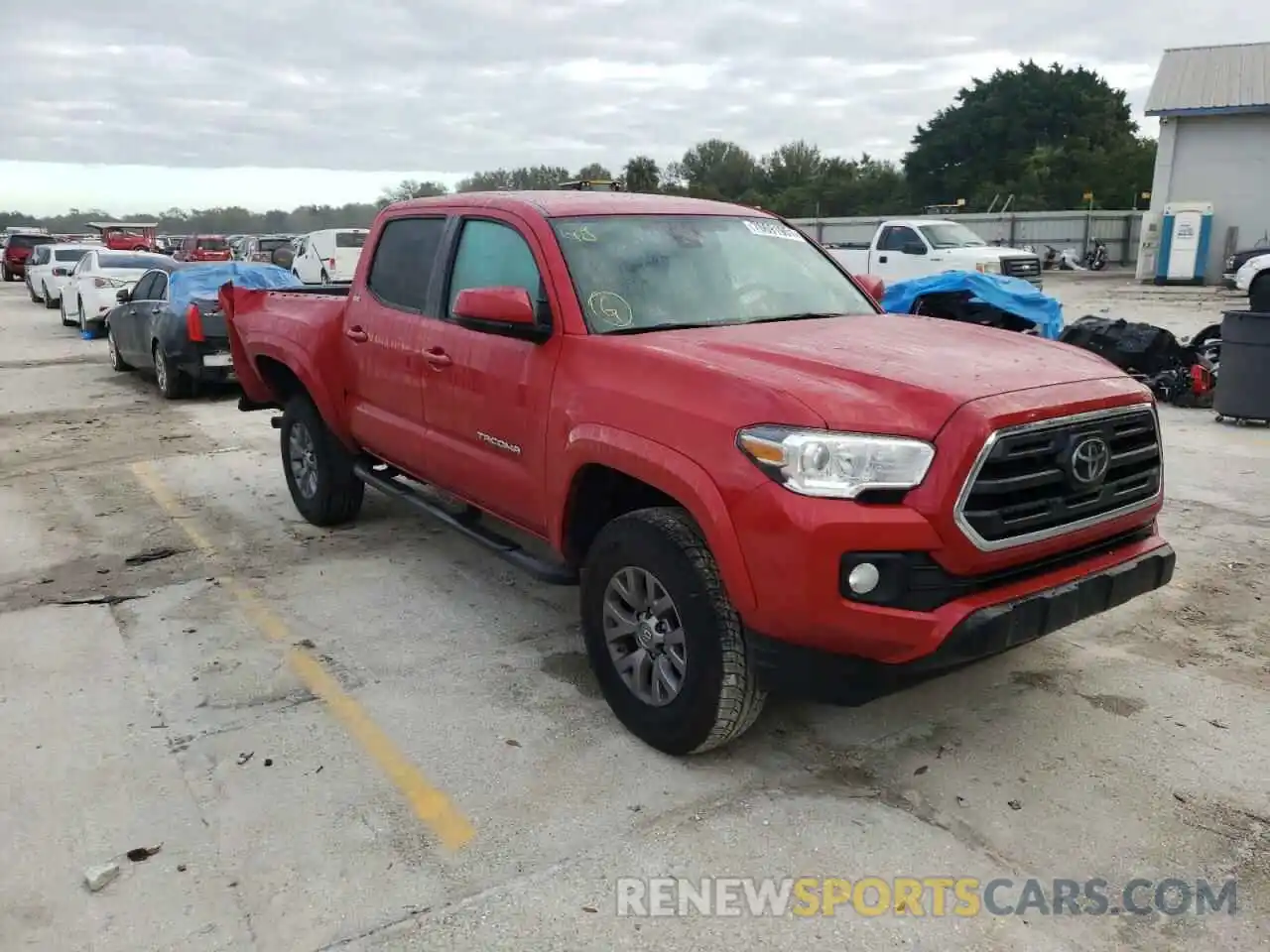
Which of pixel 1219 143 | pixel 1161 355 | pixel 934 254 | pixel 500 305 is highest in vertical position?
pixel 1219 143

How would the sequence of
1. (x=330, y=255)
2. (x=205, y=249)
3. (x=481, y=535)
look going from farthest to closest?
(x=205, y=249) → (x=330, y=255) → (x=481, y=535)

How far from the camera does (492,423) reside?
13.9 ft

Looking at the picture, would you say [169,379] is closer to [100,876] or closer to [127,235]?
[100,876]

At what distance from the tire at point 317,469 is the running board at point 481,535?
0.59 ft

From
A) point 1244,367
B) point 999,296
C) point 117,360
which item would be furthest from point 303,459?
point 117,360

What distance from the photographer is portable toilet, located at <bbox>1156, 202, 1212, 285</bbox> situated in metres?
26.9

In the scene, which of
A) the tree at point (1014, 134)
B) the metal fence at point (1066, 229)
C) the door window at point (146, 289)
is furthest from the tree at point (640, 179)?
the tree at point (1014, 134)

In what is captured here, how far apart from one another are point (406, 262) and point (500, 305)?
5.45 feet

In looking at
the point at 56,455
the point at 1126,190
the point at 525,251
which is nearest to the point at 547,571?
the point at 525,251

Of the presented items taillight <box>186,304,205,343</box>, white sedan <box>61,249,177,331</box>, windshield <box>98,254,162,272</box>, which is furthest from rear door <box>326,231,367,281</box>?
taillight <box>186,304,205,343</box>

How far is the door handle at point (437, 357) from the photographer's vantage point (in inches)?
179

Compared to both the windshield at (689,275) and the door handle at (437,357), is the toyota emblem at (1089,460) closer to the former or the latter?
the windshield at (689,275)

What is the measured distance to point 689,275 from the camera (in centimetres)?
418

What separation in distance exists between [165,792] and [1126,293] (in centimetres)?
2568
